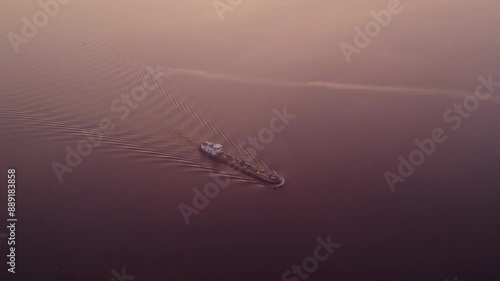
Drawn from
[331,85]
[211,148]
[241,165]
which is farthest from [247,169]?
[331,85]

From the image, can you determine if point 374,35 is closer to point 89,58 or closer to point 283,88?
point 283,88

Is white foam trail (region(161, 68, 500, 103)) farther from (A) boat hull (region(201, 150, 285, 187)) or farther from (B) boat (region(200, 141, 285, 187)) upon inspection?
(A) boat hull (region(201, 150, 285, 187))

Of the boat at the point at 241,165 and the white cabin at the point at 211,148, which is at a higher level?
the white cabin at the point at 211,148

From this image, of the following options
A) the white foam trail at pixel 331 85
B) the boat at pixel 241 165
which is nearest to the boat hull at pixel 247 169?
the boat at pixel 241 165

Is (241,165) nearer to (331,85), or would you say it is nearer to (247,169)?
(247,169)

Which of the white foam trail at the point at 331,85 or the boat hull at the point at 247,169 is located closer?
the boat hull at the point at 247,169

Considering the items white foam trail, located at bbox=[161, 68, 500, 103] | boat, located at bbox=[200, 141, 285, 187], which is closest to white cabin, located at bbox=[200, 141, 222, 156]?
boat, located at bbox=[200, 141, 285, 187]

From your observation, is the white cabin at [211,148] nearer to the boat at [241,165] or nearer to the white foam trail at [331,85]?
the boat at [241,165]

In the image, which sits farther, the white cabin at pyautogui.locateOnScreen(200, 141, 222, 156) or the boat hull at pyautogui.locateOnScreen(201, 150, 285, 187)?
the white cabin at pyautogui.locateOnScreen(200, 141, 222, 156)

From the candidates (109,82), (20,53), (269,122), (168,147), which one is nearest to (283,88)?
(269,122)
